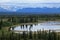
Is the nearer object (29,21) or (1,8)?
(1,8)

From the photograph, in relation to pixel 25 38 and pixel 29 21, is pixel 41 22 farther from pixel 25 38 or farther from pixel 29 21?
pixel 25 38

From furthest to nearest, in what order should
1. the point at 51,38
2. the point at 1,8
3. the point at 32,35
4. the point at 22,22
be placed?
1. the point at 22,22
2. the point at 1,8
3. the point at 32,35
4. the point at 51,38

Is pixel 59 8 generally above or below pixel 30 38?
above

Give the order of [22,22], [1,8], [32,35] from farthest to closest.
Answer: [22,22] → [1,8] → [32,35]

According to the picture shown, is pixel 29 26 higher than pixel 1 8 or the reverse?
the reverse

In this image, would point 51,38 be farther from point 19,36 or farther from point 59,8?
point 59,8

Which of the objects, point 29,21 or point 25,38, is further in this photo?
point 29,21

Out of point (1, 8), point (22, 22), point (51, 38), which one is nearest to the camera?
point (51, 38)

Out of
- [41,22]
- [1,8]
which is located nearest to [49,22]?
[41,22]

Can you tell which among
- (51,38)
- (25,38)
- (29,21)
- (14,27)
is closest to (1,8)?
(14,27)
